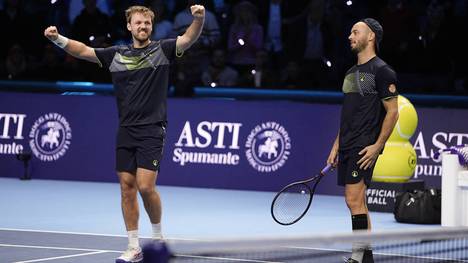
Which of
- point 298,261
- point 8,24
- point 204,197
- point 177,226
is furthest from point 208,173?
point 298,261

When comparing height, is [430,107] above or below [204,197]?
above

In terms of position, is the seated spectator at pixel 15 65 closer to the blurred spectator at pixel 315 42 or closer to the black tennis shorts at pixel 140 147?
the blurred spectator at pixel 315 42

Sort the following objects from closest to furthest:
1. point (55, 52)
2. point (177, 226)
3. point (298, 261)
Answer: point (298, 261) < point (177, 226) < point (55, 52)

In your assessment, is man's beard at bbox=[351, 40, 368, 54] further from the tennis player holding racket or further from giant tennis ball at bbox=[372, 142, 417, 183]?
giant tennis ball at bbox=[372, 142, 417, 183]

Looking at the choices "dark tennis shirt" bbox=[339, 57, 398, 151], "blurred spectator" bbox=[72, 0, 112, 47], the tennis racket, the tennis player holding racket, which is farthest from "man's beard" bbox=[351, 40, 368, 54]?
"blurred spectator" bbox=[72, 0, 112, 47]

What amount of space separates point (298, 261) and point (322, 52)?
11384mm

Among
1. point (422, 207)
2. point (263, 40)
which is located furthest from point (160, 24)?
point (422, 207)

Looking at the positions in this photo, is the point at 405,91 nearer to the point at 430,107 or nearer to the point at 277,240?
the point at 430,107

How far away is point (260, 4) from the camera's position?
17125 mm

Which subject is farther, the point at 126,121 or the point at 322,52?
the point at 322,52

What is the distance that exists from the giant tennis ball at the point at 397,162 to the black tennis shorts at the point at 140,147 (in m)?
4.59

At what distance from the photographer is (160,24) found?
671 inches

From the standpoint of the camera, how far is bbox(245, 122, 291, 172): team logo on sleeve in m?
14.6

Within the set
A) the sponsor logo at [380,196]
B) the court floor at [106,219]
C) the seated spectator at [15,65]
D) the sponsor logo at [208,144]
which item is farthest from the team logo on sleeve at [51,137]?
the sponsor logo at [380,196]
